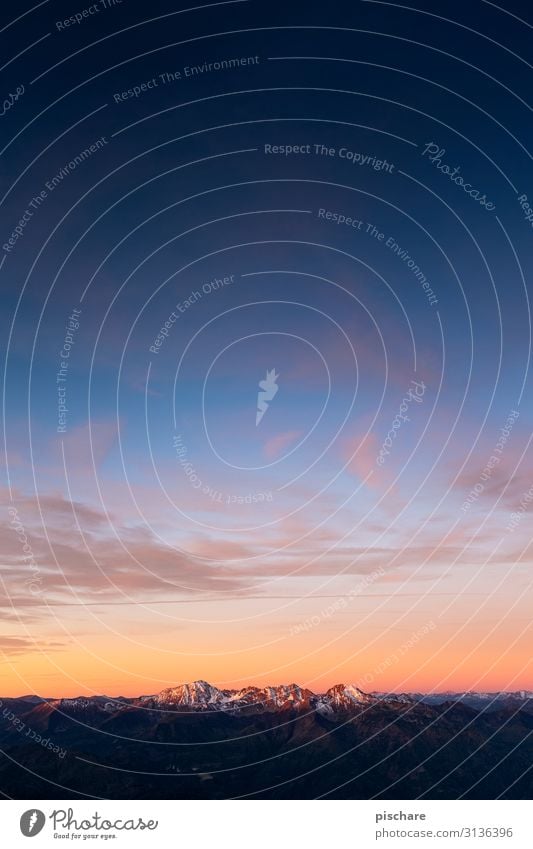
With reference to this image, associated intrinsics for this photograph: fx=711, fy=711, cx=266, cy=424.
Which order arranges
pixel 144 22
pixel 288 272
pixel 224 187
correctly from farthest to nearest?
pixel 288 272
pixel 224 187
pixel 144 22

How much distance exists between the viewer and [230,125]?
61.9 m

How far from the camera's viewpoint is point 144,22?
53.7m
